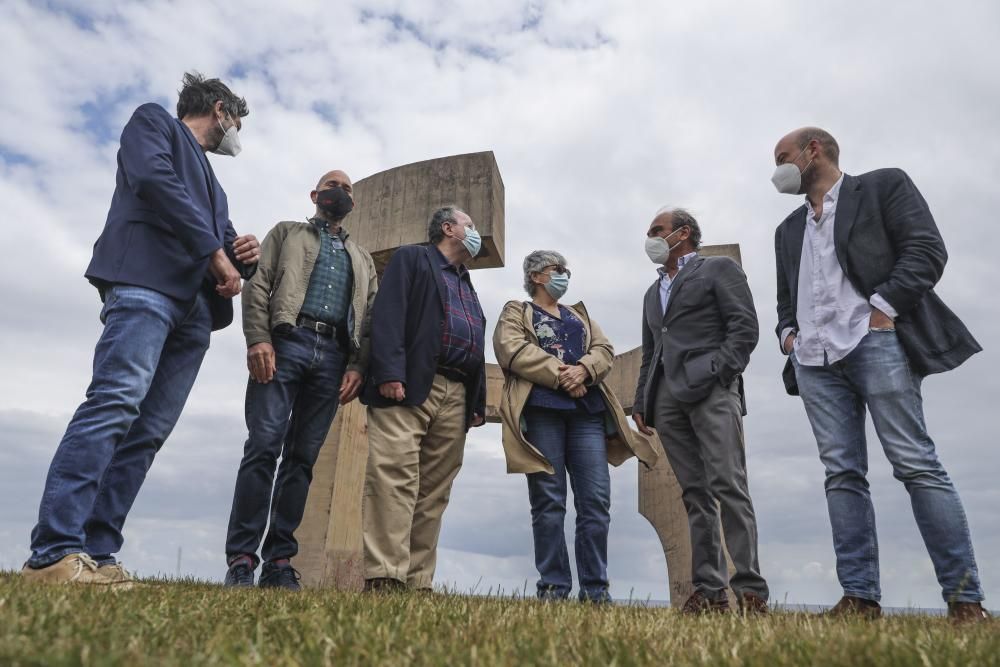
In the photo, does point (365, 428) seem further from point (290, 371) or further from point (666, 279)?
point (666, 279)

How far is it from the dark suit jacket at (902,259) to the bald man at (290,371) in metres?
2.83

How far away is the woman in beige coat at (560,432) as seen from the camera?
455 centimetres

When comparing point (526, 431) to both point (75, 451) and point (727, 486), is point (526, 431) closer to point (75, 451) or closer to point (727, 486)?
point (727, 486)

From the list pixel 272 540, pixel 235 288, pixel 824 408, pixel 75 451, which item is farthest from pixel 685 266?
pixel 75 451

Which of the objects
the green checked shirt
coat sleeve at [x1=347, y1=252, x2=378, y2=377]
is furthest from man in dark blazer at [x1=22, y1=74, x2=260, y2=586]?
coat sleeve at [x1=347, y1=252, x2=378, y2=377]

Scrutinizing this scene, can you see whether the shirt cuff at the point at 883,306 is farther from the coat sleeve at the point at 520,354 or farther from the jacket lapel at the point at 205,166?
the jacket lapel at the point at 205,166

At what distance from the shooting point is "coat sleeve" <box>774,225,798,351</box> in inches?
163

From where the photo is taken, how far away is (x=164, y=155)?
347 centimetres

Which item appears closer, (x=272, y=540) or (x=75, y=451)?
(x=75, y=451)

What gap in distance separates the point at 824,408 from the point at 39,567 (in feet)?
11.6

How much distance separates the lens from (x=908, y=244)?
11.6 feet

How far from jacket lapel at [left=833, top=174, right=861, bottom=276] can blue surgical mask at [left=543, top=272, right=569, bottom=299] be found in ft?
6.58

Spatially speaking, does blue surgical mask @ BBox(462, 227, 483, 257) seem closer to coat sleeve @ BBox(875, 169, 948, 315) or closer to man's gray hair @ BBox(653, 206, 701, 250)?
man's gray hair @ BBox(653, 206, 701, 250)

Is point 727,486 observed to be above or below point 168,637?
above
